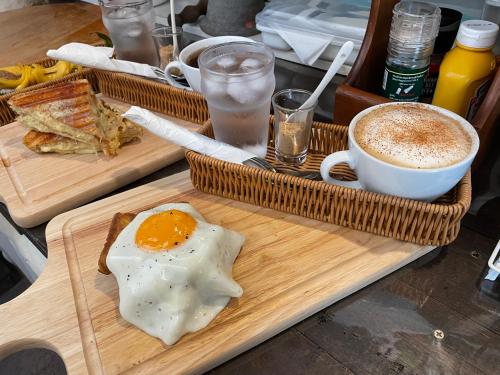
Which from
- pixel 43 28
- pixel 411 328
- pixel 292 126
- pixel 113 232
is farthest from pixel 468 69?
pixel 43 28

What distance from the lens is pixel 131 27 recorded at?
1.19 metres

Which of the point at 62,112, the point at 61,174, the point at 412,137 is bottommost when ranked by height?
the point at 61,174

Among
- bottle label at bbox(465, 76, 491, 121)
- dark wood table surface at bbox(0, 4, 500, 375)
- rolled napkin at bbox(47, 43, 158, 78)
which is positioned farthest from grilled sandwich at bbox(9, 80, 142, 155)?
bottle label at bbox(465, 76, 491, 121)

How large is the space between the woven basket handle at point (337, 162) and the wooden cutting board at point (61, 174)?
0.39 m

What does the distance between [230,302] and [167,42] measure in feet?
2.90

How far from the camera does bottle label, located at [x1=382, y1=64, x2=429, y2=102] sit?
0.82 m

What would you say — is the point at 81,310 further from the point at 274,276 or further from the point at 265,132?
the point at 265,132

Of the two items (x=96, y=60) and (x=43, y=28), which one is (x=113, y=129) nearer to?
(x=96, y=60)

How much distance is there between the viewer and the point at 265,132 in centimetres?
87

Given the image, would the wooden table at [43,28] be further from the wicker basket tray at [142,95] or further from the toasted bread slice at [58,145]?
the toasted bread slice at [58,145]

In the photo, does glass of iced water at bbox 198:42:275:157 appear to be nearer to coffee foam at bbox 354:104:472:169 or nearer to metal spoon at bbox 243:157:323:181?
metal spoon at bbox 243:157:323:181

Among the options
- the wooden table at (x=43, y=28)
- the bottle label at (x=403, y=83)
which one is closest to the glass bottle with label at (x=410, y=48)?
the bottle label at (x=403, y=83)

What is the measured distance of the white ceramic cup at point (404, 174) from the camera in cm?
63

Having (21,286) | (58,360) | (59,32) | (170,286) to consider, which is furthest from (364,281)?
(59,32)
